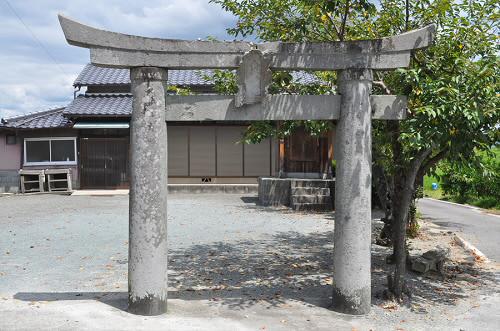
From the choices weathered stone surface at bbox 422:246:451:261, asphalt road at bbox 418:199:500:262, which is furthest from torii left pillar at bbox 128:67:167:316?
asphalt road at bbox 418:199:500:262

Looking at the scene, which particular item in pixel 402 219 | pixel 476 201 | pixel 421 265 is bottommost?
pixel 421 265

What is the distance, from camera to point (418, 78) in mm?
5863

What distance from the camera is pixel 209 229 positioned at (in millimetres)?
12391

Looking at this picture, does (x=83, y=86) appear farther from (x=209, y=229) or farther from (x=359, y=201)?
(x=359, y=201)

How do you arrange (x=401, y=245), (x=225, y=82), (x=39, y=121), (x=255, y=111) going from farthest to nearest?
(x=39, y=121) → (x=225, y=82) → (x=401, y=245) → (x=255, y=111)

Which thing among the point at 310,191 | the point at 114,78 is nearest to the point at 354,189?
the point at 310,191

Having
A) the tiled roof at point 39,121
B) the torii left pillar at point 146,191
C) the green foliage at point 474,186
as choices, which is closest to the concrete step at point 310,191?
the green foliage at point 474,186

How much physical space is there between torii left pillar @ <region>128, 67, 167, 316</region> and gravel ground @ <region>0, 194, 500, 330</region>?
0.37 m

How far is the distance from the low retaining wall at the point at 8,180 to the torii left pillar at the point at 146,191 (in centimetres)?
1730

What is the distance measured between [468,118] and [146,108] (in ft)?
12.4

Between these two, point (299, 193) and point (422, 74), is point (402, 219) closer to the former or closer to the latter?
Result: point (422, 74)

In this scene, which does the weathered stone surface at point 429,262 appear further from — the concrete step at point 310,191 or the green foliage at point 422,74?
the concrete step at point 310,191

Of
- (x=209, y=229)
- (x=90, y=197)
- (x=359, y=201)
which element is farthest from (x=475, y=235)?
(x=90, y=197)

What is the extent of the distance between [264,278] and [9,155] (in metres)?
17.3
